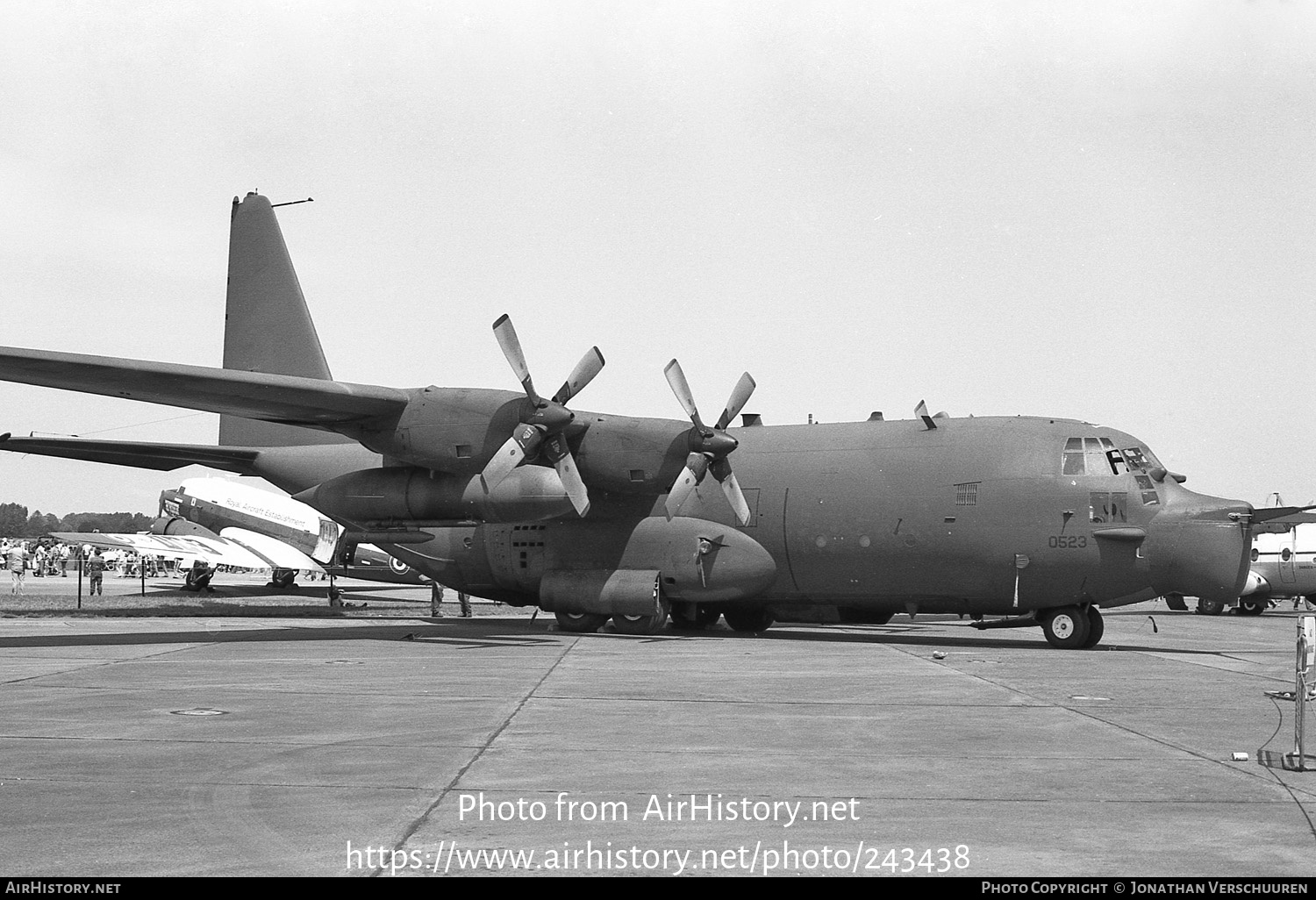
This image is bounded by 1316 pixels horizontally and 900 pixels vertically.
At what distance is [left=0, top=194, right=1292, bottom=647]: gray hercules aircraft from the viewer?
2258cm

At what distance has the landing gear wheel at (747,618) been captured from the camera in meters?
28.1

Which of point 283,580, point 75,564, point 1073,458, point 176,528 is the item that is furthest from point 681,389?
point 75,564

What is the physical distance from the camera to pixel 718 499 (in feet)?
86.2

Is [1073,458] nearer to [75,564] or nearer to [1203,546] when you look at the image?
[1203,546]

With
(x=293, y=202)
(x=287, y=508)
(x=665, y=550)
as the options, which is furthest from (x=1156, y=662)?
(x=287, y=508)

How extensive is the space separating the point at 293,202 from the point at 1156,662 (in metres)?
22.0

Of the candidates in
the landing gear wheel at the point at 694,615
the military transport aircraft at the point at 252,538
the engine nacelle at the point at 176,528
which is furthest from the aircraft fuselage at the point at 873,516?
the engine nacelle at the point at 176,528

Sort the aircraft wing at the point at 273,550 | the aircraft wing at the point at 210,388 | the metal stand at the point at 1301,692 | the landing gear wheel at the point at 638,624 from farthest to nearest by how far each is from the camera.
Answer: the aircraft wing at the point at 273,550, the landing gear wheel at the point at 638,624, the aircraft wing at the point at 210,388, the metal stand at the point at 1301,692

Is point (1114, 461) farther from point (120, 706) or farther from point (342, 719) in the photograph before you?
point (120, 706)

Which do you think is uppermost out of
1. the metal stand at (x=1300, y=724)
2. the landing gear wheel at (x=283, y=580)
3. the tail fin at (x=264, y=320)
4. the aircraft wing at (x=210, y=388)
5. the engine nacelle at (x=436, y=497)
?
the tail fin at (x=264, y=320)

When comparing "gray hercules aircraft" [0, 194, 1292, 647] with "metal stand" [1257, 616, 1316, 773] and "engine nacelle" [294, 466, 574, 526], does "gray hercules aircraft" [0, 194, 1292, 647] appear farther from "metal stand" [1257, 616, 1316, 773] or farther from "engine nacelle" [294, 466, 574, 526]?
"metal stand" [1257, 616, 1316, 773]

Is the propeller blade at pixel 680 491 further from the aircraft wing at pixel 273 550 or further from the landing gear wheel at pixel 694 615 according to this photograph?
the aircraft wing at pixel 273 550

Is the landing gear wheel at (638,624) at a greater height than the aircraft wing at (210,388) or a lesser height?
lesser

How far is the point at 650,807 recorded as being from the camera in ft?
26.6
